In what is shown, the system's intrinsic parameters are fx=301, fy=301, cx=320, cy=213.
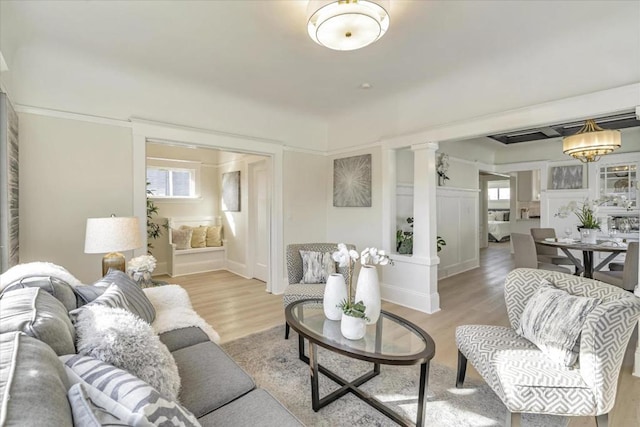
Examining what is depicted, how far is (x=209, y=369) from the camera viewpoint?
4.76ft

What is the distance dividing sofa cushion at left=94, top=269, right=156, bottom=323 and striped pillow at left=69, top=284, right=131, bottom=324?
2.1 inches

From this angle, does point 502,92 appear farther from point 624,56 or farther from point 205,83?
point 205,83

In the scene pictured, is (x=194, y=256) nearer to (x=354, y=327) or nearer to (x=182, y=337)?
(x=182, y=337)

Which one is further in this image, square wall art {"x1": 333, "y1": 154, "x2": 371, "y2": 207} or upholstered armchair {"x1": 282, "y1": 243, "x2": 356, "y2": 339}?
square wall art {"x1": 333, "y1": 154, "x2": 371, "y2": 207}

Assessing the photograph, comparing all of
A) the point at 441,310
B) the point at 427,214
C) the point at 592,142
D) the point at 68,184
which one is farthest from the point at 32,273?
the point at 592,142

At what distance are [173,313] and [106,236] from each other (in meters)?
0.90

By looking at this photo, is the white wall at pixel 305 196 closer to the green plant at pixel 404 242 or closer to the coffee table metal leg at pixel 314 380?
the green plant at pixel 404 242

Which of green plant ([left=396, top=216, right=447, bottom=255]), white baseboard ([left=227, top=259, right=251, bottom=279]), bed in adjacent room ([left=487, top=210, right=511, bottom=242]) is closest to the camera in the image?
green plant ([left=396, top=216, right=447, bottom=255])

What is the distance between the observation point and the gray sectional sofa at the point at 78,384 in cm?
65

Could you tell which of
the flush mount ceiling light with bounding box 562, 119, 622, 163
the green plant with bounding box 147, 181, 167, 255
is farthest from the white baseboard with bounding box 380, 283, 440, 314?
the green plant with bounding box 147, 181, 167, 255

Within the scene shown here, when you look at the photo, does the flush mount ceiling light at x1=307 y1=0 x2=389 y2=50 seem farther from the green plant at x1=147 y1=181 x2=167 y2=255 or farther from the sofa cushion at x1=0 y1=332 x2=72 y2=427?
the green plant at x1=147 y1=181 x2=167 y2=255

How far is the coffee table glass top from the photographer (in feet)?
5.25

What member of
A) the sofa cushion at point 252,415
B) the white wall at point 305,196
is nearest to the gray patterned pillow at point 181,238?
the white wall at point 305,196

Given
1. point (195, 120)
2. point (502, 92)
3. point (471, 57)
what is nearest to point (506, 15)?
point (471, 57)
